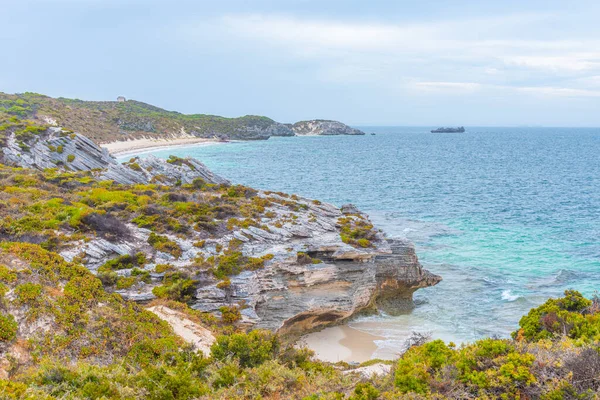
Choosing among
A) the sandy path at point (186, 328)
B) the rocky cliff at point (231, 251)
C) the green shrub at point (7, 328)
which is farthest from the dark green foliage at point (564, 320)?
the green shrub at point (7, 328)

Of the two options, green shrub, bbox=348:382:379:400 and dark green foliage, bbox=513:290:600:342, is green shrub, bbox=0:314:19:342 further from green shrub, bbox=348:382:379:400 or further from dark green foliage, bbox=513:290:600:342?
dark green foliage, bbox=513:290:600:342

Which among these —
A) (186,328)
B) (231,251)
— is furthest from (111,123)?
(186,328)

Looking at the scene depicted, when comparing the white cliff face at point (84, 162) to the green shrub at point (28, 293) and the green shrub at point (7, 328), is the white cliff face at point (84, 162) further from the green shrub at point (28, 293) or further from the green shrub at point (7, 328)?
the green shrub at point (7, 328)

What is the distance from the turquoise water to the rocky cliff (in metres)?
2.92

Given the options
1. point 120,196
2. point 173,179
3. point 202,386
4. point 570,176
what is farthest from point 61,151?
point 570,176

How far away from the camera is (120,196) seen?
1134 inches

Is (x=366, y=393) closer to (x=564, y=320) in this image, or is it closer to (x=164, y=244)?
(x=564, y=320)

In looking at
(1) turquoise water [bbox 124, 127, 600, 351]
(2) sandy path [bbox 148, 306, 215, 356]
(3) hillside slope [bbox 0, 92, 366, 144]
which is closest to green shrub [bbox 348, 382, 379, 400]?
(2) sandy path [bbox 148, 306, 215, 356]

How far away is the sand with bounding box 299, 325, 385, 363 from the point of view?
19984 mm

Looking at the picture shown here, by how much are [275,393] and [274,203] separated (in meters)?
22.0

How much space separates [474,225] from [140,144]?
3491 inches

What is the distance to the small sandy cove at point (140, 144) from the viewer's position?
300ft

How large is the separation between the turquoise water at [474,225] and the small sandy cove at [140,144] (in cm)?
1761

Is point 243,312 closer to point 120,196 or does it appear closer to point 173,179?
point 120,196
